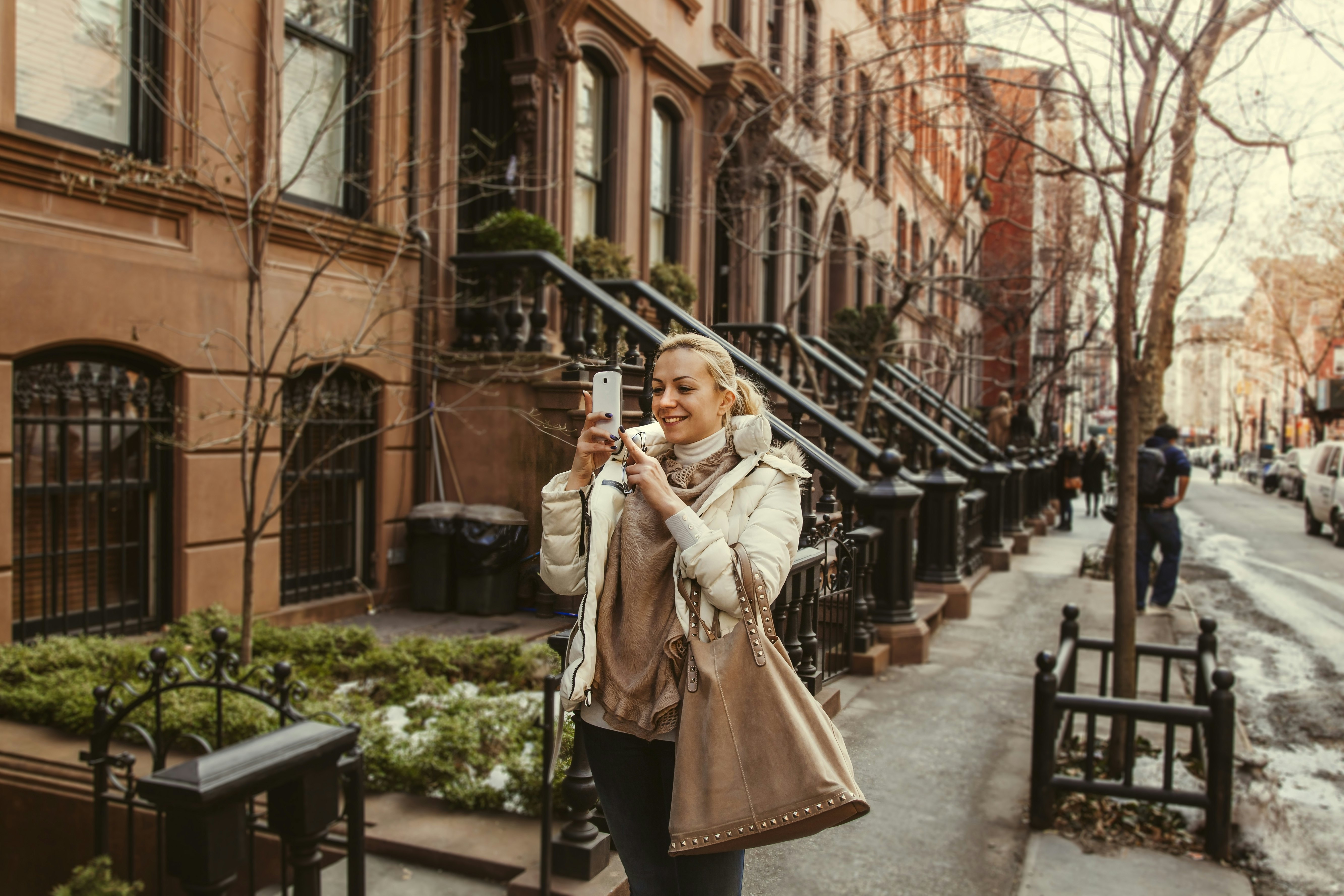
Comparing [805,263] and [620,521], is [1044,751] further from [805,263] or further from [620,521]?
[805,263]

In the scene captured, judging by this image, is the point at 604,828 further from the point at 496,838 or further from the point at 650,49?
the point at 650,49

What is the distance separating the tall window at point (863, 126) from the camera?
359 inches

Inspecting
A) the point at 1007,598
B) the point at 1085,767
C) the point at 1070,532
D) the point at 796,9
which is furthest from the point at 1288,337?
the point at 1085,767

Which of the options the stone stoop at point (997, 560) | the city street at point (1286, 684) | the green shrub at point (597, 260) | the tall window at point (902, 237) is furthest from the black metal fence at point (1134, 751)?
the tall window at point (902, 237)

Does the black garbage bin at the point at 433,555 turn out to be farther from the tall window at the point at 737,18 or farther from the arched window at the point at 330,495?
the tall window at the point at 737,18

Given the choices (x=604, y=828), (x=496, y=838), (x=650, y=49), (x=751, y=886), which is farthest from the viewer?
(x=650, y=49)

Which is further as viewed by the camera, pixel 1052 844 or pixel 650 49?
pixel 650 49

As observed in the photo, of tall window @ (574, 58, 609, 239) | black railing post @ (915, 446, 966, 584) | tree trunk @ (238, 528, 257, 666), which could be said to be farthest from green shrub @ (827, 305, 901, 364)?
tree trunk @ (238, 528, 257, 666)

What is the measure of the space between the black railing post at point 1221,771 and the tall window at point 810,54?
224 inches

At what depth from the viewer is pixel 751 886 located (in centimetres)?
268

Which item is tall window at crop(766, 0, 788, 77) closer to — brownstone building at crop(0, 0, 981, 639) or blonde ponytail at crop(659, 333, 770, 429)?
brownstone building at crop(0, 0, 981, 639)

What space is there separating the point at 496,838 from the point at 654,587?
2973mm

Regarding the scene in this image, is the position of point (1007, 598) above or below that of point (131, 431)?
below

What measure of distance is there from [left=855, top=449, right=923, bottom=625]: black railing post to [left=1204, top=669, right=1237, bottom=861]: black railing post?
3.05 metres
